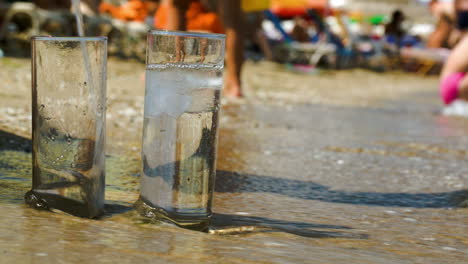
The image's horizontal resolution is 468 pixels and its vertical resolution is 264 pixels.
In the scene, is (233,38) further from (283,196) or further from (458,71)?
(283,196)

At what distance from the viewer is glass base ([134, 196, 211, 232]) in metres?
1.63

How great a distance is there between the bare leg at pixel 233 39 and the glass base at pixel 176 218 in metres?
4.10

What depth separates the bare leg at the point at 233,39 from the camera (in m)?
5.62

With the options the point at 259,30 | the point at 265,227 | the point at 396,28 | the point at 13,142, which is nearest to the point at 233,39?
the point at 13,142

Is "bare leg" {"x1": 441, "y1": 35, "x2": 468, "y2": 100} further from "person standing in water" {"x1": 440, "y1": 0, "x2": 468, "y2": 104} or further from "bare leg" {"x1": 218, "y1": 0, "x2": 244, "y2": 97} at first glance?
"bare leg" {"x1": 218, "y1": 0, "x2": 244, "y2": 97}

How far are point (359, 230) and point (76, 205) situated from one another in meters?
0.78

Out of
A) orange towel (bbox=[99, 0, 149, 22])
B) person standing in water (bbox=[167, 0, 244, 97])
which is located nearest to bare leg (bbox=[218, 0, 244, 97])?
person standing in water (bbox=[167, 0, 244, 97])

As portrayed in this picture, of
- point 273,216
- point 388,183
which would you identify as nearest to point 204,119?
point 273,216

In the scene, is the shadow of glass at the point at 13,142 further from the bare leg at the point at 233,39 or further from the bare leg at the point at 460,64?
the bare leg at the point at 460,64

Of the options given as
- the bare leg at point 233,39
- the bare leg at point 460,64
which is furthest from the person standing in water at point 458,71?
the bare leg at point 233,39

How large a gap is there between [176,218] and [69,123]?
1.13ft

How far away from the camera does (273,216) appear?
6.48ft

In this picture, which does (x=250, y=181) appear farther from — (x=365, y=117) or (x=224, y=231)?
(x=365, y=117)

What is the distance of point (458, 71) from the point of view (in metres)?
5.74
